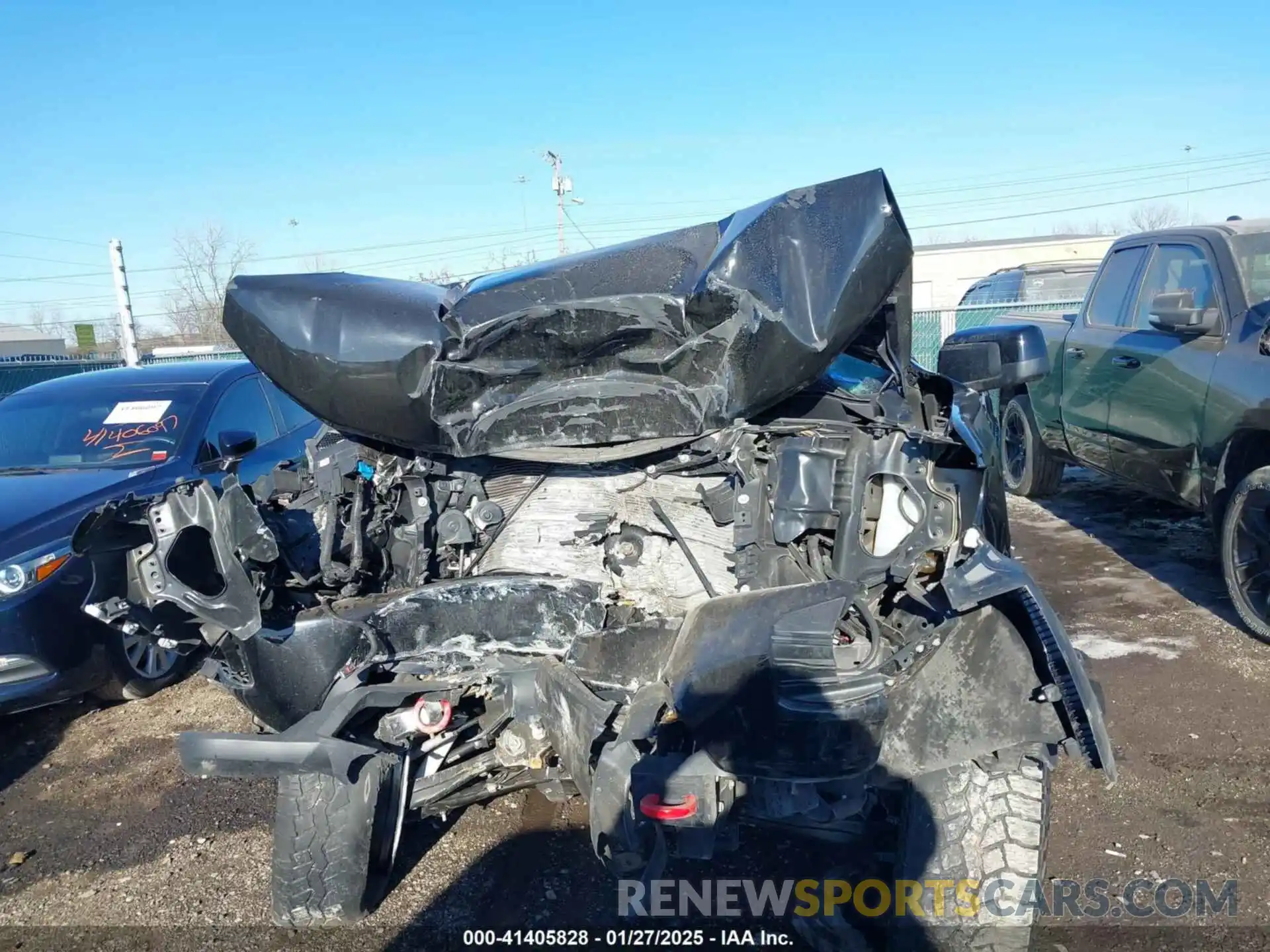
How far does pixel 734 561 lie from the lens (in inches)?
116

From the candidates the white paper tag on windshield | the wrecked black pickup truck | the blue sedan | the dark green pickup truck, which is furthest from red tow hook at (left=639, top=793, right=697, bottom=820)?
the white paper tag on windshield

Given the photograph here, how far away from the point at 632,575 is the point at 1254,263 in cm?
414

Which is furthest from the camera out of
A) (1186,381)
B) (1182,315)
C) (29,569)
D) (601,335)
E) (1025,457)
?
(1025,457)

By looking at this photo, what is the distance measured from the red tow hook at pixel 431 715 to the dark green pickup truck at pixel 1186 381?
13.2 feet

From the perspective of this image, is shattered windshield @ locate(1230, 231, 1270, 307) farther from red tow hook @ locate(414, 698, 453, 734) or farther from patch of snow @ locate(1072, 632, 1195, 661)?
red tow hook @ locate(414, 698, 453, 734)

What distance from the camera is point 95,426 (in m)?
5.63

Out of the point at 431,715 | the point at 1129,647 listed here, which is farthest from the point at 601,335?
the point at 1129,647

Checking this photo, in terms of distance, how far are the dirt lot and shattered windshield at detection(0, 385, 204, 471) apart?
1.46 metres

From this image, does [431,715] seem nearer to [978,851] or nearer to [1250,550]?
[978,851]

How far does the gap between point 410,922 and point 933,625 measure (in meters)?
1.96

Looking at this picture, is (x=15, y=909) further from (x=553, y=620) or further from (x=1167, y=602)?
(x=1167, y=602)

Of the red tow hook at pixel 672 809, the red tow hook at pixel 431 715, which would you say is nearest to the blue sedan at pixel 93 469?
the red tow hook at pixel 431 715

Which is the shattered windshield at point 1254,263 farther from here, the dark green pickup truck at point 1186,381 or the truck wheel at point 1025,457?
the truck wheel at point 1025,457

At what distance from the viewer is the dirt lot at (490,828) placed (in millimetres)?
3010
